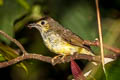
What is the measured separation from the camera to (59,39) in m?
3.10

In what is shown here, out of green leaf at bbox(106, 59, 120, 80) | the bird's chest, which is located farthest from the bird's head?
green leaf at bbox(106, 59, 120, 80)

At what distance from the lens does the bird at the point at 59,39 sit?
296cm

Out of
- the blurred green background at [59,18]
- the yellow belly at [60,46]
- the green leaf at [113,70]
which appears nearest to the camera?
the green leaf at [113,70]

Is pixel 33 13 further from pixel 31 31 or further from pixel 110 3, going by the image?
pixel 110 3

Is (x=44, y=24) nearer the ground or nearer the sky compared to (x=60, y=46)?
nearer the sky

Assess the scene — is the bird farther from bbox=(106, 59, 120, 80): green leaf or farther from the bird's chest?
bbox=(106, 59, 120, 80): green leaf

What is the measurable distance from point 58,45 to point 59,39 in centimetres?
13

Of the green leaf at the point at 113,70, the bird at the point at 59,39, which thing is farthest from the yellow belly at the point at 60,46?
the green leaf at the point at 113,70

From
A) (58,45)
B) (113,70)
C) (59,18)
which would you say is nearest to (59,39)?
(58,45)

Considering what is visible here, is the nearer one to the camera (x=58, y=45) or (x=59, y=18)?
(x=58, y=45)

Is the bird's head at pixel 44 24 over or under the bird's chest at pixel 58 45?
over

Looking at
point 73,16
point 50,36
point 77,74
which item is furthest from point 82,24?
point 77,74

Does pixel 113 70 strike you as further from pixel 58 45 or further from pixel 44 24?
pixel 44 24

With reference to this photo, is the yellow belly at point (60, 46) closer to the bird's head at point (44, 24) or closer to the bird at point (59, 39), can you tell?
the bird at point (59, 39)
